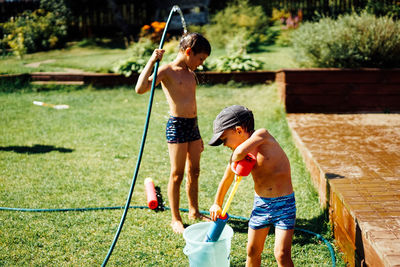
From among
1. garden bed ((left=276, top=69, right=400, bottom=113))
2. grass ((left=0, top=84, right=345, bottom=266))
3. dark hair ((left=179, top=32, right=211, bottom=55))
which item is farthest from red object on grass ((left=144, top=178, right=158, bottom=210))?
garden bed ((left=276, top=69, right=400, bottom=113))

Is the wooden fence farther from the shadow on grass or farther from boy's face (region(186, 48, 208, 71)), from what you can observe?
boy's face (region(186, 48, 208, 71))

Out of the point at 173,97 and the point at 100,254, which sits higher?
the point at 173,97

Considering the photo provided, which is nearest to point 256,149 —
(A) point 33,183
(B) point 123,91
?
(A) point 33,183

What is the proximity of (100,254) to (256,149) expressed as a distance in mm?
1479

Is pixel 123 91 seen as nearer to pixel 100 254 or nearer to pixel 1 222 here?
pixel 1 222

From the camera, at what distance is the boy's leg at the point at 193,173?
3.43 meters

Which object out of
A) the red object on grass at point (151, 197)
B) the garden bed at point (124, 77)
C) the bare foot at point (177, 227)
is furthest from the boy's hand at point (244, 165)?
the garden bed at point (124, 77)

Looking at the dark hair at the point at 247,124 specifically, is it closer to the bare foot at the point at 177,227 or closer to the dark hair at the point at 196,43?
the dark hair at the point at 196,43

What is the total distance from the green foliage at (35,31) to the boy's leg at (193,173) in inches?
435

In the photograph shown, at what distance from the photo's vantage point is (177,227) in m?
3.33

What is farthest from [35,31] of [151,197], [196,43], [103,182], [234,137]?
[234,137]

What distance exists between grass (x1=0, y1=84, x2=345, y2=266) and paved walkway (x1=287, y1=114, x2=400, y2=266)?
24cm

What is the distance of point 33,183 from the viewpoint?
14.3ft

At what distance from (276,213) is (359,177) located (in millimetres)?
1350
